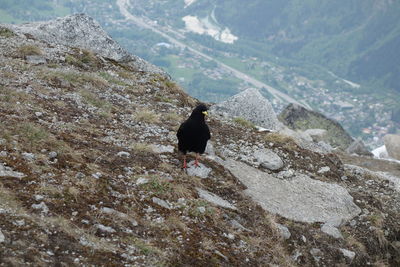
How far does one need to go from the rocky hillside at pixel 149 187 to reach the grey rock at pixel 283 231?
2.3 inches

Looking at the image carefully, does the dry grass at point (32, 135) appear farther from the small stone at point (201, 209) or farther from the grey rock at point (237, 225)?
the grey rock at point (237, 225)

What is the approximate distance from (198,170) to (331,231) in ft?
13.6

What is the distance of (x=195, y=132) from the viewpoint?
11328 mm

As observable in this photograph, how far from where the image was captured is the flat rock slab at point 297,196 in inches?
487

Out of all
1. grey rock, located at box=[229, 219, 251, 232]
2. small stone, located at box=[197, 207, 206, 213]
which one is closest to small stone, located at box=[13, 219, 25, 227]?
small stone, located at box=[197, 207, 206, 213]

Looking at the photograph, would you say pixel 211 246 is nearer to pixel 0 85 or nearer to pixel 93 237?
pixel 93 237

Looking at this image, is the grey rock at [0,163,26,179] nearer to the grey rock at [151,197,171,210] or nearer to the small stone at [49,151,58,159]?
the small stone at [49,151,58,159]

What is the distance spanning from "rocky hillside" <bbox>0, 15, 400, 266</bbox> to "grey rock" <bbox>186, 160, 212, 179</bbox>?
5 cm

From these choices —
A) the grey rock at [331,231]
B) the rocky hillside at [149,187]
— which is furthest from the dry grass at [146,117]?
the grey rock at [331,231]

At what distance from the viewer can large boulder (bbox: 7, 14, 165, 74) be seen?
22.1 m

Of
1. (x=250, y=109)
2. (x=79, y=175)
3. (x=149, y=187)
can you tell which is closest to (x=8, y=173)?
(x=79, y=175)

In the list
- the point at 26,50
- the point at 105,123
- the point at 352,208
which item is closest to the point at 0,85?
the point at 105,123

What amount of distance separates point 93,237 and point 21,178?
2181 mm

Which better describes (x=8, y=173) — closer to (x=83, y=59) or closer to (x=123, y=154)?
(x=123, y=154)
